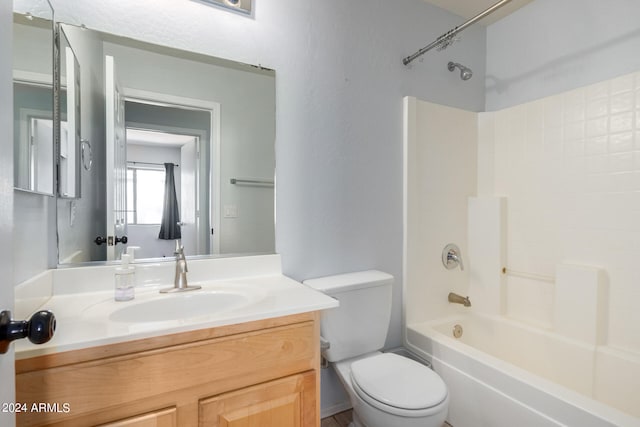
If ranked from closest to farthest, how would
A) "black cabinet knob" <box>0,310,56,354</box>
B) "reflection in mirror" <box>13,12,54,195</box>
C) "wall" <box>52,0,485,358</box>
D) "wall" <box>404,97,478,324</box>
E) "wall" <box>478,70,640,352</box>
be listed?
1. "black cabinet knob" <box>0,310,56,354</box>
2. "reflection in mirror" <box>13,12,54,195</box>
3. "wall" <box>52,0,485,358</box>
4. "wall" <box>478,70,640,352</box>
5. "wall" <box>404,97,478,324</box>

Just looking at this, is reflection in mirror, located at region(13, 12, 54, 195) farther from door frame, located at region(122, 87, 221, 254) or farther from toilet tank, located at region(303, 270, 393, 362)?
toilet tank, located at region(303, 270, 393, 362)

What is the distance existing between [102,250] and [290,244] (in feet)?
2.61

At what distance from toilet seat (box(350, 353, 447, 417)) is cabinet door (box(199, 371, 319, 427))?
283 millimetres

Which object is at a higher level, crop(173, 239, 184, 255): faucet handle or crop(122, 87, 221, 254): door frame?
crop(122, 87, 221, 254): door frame

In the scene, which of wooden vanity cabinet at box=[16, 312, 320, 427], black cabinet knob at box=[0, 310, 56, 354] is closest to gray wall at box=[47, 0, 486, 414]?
wooden vanity cabinet at box=[16, 312, 320, 427]

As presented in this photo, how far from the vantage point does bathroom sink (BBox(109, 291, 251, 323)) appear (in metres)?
1.09

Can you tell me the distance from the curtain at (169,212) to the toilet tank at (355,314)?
67cm

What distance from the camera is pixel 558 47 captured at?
1952 mm

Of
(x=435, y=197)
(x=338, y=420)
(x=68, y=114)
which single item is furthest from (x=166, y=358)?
(x=435, y=197)

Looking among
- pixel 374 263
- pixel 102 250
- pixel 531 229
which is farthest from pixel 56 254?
pixel 531 229

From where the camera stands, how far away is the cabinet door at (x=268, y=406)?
0.93m

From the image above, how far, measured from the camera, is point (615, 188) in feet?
5.49

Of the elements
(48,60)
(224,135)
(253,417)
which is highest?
(48,60)

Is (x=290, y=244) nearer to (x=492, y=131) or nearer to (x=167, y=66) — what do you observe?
(x=167, y=66)
